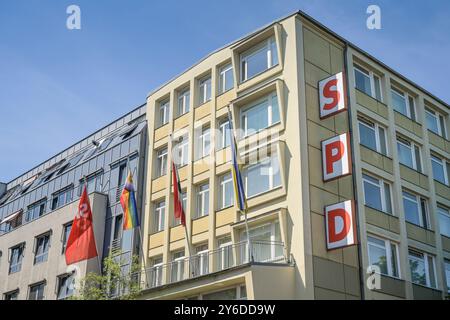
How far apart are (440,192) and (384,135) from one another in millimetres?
4851

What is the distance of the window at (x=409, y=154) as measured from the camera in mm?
32219

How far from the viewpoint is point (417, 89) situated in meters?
34.7

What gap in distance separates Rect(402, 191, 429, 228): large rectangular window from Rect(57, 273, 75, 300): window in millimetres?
17025

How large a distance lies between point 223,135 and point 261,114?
250 centimetres

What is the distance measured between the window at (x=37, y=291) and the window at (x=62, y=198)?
15.8ft

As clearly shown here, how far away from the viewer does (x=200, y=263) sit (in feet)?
95.5

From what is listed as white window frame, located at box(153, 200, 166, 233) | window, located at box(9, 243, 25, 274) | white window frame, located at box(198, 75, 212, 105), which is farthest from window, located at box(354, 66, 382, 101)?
window, located at box(9, 243, 25, 274)

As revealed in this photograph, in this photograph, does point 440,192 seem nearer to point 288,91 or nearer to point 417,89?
point 417,89

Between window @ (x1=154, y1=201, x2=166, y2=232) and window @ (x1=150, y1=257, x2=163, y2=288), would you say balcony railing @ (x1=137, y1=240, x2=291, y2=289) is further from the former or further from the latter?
window @ (x1=154, y1=201, x2=166, y2=232)

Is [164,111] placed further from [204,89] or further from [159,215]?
[159,215]

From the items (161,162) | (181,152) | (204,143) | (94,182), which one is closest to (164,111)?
(161,162)

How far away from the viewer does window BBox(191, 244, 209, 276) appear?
2861cm

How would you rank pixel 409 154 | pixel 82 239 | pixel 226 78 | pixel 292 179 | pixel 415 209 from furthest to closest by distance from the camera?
pixel 409 154 → pixel 226 78 → pixel 415 209 → pixel 82 239 → pixel 292 179

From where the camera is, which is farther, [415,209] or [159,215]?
[159,215]
